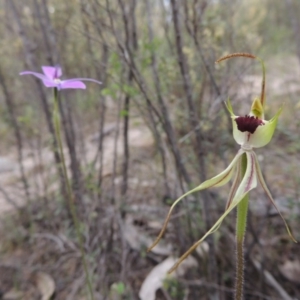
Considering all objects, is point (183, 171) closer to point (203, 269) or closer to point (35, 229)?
point (203, 269)

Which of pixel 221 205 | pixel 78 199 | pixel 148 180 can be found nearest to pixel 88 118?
pixel 148 180

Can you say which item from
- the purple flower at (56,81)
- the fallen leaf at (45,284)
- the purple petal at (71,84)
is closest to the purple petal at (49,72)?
the purple flower at (56,81)

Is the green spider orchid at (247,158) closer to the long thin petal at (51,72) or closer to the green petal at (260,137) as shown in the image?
the green petal at (260,137)

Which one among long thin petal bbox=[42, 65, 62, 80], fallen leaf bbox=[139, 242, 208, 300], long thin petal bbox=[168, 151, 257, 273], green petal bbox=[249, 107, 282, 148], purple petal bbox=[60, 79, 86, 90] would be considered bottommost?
fallen leaf bbox=[139, 242, 208, 300]

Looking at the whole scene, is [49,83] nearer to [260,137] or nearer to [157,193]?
[260,137]

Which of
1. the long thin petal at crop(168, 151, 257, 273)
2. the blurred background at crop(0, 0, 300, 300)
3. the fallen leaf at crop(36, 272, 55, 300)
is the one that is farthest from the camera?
the fallen leaf at crop(36, 272, 55, 300)

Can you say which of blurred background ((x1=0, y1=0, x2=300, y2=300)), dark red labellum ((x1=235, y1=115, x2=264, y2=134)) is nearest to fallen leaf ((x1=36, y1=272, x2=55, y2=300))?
blurred background ((x1=0, y1=0, x2=300, y2=300))

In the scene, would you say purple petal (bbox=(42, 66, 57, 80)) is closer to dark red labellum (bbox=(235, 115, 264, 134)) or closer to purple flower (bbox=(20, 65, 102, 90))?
purple flower (bbox=(20, 65, 102, 90))
